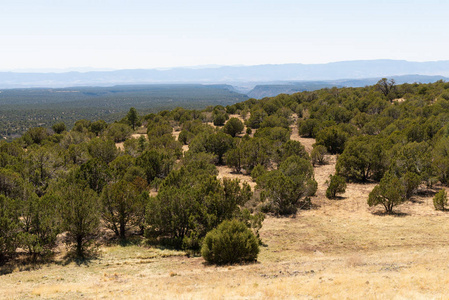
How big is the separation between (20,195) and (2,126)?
485ft

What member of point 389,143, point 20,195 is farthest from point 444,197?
point 20,195

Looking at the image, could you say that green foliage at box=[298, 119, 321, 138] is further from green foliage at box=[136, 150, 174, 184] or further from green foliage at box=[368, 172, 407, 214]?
green foliage at box=[368, 172, 407, 214]

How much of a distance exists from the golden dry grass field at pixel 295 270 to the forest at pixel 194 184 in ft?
6.38

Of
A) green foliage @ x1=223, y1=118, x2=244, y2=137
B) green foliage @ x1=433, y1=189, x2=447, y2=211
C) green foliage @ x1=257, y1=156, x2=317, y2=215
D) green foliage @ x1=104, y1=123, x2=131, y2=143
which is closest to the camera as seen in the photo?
green foliage @ x1=433, y1=189, x2=447, y2=211

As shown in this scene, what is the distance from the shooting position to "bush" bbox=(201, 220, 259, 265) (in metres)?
20.7

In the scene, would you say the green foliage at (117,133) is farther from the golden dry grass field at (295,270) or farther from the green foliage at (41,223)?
the golden dry grass field at (295,270)

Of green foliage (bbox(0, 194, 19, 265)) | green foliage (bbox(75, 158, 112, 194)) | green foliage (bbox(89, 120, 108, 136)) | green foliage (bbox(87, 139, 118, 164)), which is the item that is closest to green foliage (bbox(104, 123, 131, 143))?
green foliage (bbox(89, 120, 108, 136))

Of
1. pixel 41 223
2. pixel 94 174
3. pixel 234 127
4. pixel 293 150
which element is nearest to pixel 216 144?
pixel 293 150

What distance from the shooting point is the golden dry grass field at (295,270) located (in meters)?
15.0

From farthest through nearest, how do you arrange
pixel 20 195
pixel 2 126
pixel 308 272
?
pixel 2 126
pixel 20 195
pixel 308 272

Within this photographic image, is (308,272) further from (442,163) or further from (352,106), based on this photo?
(352,106)

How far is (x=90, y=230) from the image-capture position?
75.4 ft

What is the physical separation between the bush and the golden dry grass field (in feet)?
2.96

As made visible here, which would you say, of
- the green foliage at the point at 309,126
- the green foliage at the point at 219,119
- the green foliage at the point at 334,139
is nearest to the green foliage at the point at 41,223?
the green foliage at the point at 334,139
